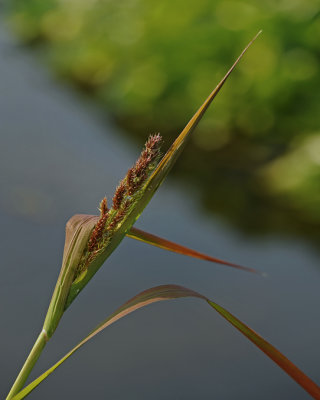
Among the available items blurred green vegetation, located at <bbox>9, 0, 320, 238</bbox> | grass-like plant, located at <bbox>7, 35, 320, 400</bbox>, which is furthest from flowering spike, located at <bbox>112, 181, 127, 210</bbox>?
blurred green vegetation, located at <bbox>9, 0, 320, 238</bbox>

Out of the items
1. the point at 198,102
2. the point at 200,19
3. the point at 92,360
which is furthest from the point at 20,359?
the point at 200,19

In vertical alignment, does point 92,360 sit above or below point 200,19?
below

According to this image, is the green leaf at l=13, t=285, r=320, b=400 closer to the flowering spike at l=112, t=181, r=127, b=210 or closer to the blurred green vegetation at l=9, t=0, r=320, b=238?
the flowering spike at l=112, t=181, r=127, b=210

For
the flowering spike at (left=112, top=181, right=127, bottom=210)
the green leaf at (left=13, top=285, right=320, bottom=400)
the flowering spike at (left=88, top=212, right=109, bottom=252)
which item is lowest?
the green leaf at (left=13, top=285, right=320, bottom=400)

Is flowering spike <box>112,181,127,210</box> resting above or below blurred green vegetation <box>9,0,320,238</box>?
above

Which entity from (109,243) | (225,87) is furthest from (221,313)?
(225,87)

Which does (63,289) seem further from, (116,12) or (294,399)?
(116,12)

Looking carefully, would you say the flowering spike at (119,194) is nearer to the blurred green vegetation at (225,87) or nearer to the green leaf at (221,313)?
the green leaf at (221,313)
